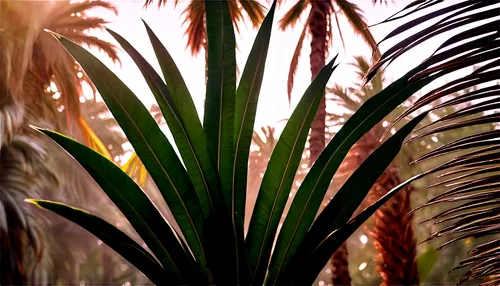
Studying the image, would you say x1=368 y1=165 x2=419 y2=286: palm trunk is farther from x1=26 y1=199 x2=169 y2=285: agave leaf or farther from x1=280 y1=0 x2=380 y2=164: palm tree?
x1=26 y1=199 x2=169 y2=285: agave leaf

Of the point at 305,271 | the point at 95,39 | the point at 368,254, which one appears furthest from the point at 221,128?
the point at 368,254

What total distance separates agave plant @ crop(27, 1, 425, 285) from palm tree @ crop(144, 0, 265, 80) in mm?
6832

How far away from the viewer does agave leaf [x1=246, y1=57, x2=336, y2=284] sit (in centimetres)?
189

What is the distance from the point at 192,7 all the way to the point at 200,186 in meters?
7.38

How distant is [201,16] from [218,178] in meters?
7.24

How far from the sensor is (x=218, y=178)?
1.79 metres

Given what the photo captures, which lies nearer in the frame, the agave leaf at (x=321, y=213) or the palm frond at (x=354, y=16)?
the agave leaf at (x=321, y=213)

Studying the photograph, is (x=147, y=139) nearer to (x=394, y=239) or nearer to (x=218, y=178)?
(x=218, y=178)

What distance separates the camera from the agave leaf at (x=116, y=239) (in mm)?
1771

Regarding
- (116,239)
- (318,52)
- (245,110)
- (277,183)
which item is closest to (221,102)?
(245,110)

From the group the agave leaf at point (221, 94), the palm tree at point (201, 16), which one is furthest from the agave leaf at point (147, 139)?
the palm tree at point (201, 16)

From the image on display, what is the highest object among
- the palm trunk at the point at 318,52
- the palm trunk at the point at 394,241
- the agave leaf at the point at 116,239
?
the palm trunk at the point at 318,52

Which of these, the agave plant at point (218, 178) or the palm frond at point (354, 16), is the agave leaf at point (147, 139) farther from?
the palm frond at point (354, 16)

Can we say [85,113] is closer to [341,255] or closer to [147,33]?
[341,255]
